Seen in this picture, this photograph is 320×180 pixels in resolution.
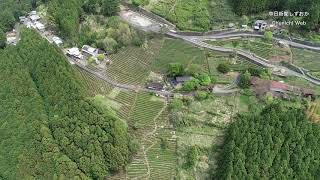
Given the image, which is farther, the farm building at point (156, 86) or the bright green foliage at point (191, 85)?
the farm building at point (156, 86)

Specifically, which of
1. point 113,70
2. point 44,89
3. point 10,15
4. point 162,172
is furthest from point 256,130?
point 10,15

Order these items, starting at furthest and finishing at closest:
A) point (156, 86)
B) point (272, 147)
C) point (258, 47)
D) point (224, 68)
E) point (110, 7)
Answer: point (110, 7) → point (258, 47) → point (224, 68) → point (156, 86) → point (272, 147)

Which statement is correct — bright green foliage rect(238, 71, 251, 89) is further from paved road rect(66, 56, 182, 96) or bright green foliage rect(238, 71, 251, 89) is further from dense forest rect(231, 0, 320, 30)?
dense forest rect(231, 0, 320, 30)

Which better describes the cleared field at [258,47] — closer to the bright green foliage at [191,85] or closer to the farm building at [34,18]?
the bright green foliage at [191,85]

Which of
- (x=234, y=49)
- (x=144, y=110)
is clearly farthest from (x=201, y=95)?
(x=234, y=49)

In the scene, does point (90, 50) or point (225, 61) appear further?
point (90, 50)

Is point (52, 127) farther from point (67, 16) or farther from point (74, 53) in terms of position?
point (67, 16)

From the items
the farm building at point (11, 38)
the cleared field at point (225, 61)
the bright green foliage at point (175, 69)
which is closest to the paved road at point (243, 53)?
the cleared field at point (225, 61)
